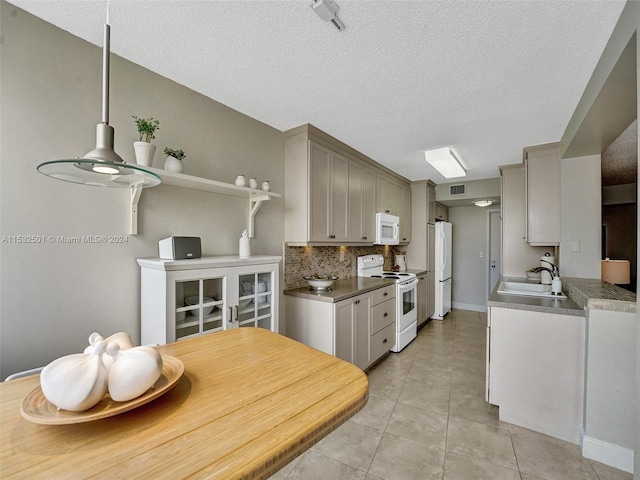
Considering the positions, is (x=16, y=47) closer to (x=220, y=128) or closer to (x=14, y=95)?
(x=14, y=95)

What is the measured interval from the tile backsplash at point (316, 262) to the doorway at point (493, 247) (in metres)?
2.99

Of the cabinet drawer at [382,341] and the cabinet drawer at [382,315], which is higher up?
the cabinet drawer at [382,315]

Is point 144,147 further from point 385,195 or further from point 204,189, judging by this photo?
point 385,195

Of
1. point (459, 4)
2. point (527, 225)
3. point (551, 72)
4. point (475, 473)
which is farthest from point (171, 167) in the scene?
point (527, 225)

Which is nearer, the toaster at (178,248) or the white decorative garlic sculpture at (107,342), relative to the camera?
the white decorative garlic sculpture at (107,342)

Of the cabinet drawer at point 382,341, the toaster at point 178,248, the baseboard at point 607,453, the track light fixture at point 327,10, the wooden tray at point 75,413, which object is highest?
the track light fixture at point 327,10

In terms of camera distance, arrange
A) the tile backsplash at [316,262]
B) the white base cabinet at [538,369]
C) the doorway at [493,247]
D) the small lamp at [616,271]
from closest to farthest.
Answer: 1. the white base cabinet at [538,369]
2. the tile backsplash at [316,262]
3. the small lamp at [616,271]
4. the doorway at [493,247]

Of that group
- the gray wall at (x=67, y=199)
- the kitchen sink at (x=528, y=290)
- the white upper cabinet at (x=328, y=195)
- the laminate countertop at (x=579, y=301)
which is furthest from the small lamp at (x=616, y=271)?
the gray wall at (x=67, y=199)

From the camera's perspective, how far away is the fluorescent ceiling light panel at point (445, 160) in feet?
10.9

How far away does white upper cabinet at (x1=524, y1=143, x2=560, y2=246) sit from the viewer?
3.15 m

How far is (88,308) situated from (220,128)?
61.0 inches

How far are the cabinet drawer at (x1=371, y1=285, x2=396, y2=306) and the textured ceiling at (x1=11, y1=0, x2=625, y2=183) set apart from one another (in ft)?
5.82

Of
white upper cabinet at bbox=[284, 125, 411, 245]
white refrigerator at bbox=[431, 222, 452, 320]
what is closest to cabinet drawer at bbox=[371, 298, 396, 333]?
white upper cabinet at bbox=[284, 125, 411, 245]

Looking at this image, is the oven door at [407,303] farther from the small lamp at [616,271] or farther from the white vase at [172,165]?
the white vase at [172,165]
